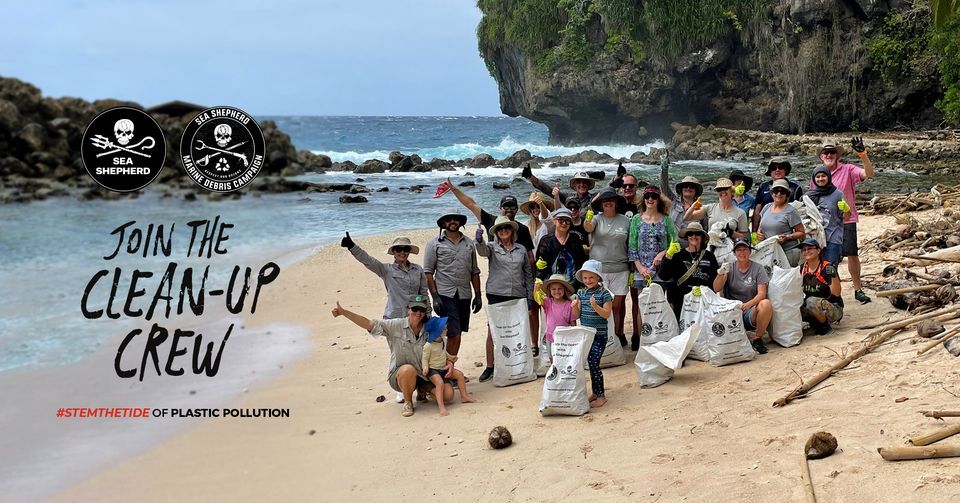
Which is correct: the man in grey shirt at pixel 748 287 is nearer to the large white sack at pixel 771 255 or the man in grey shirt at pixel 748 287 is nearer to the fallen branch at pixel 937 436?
the large white sack at pixel 771 255

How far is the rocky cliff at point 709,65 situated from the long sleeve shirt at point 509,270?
102ft

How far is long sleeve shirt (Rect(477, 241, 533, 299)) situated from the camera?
641cm

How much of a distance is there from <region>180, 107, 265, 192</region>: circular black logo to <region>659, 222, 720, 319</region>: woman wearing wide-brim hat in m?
3.37

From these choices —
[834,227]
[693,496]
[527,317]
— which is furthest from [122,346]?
Answer: [834,227]

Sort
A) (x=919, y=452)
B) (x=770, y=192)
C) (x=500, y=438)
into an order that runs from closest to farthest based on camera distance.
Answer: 1. (x=919, y=452)
2. (x=500, y=438)
3. (x=770, y=192)

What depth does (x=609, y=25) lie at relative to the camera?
136ft

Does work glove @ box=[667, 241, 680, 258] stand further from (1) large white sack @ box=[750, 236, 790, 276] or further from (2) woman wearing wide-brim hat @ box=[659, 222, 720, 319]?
(1) large white sack @ box=[750, 236, 790, 276]

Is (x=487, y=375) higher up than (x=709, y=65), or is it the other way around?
(x=709, y=65)

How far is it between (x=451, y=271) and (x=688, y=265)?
197cm

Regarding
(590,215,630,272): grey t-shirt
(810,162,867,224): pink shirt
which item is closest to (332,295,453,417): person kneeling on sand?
(590,215,630,272): grey t-shirt

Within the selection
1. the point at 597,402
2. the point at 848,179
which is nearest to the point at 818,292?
the point at 848,179

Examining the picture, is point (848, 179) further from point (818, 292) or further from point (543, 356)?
point (543, 356)

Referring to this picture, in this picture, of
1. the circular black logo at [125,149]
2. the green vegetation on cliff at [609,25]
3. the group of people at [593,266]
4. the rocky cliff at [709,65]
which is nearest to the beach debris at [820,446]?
the group of people at [593,266]

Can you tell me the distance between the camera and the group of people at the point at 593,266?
5961mm
